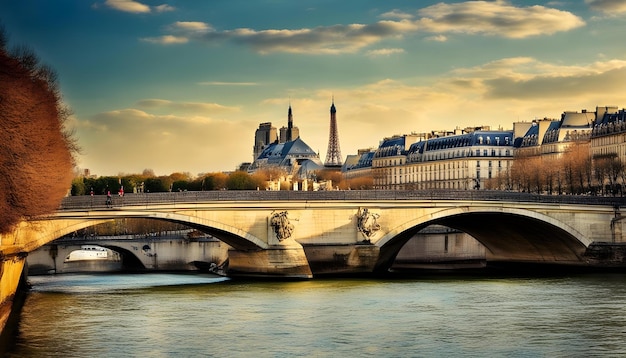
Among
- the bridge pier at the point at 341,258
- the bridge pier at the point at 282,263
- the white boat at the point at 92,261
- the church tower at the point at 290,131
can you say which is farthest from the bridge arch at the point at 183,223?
the church tower at the point at 290,131

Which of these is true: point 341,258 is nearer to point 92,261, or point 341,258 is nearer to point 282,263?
point 282,263

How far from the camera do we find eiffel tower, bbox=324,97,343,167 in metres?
154

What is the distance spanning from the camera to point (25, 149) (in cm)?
3362

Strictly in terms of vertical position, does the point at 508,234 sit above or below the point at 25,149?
below

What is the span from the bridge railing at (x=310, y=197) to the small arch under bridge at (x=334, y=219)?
39mm

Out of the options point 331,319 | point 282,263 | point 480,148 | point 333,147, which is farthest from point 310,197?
point 333,147

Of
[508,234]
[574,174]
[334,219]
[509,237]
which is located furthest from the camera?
[574,174]

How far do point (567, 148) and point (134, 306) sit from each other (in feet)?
184

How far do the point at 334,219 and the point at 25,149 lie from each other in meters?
17.7

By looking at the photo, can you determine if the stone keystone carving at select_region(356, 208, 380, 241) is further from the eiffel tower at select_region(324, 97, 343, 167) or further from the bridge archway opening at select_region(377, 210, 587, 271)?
the eiffel tower at select_region(324, 97, 343, 167)

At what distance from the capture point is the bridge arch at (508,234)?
5078cm

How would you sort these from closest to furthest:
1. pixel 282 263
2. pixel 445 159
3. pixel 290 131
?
pixel 282 263
pixel 445 159
pixel 290 131

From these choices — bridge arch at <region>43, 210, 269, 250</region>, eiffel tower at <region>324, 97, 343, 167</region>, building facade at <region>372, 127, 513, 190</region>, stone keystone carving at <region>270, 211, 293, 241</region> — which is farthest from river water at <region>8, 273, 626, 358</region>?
eiffel tower at <region>324, 97, 343, 167</region>

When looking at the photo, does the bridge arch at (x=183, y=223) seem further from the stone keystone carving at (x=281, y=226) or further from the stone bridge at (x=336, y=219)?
the stone keystone carving at (x=281, y=226)
